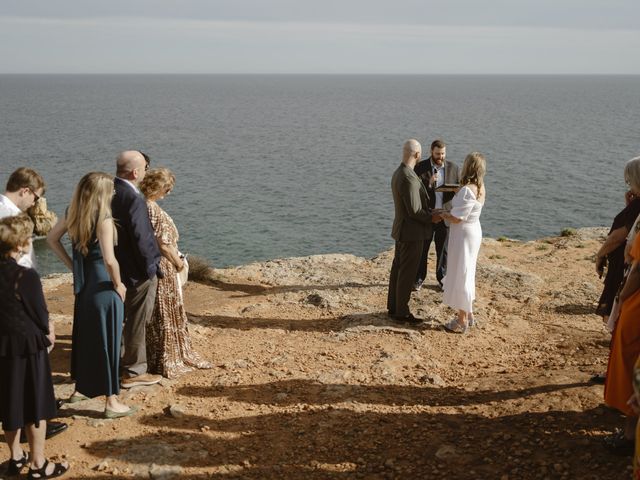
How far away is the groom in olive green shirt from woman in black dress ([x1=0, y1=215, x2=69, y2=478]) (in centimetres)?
468

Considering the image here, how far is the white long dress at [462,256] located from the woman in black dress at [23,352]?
4963mm

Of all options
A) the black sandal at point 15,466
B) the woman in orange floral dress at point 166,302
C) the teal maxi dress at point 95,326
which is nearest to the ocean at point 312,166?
the woman in orange floral dress at point 166,302

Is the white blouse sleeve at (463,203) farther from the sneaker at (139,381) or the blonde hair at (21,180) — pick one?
the blonde hair at (21,180)

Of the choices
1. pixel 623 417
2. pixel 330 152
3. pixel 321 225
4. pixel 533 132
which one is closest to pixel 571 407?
pixel 623 417

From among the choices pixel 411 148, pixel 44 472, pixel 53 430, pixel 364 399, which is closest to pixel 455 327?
pixel 411 148

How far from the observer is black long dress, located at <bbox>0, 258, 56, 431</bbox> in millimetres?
4422

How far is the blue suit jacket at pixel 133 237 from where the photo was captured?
5.61 m

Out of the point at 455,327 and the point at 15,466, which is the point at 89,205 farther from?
the point at 455,327

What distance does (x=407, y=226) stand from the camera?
8203 mm

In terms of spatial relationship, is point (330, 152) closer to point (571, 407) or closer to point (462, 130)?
point (462, 130)

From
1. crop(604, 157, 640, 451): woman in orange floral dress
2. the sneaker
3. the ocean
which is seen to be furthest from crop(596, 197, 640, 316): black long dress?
the ocean

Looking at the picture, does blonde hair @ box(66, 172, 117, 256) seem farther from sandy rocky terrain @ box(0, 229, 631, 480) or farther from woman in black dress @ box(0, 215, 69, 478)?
sandy rocky terrain @ box(0, 229, 631, 480)

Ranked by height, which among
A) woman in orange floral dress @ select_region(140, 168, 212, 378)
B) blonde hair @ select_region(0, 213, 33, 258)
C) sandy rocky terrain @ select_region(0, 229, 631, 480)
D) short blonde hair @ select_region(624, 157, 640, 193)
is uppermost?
short blonde hair @ select_region(624, 157, 640, 193)

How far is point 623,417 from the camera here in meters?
5.38
